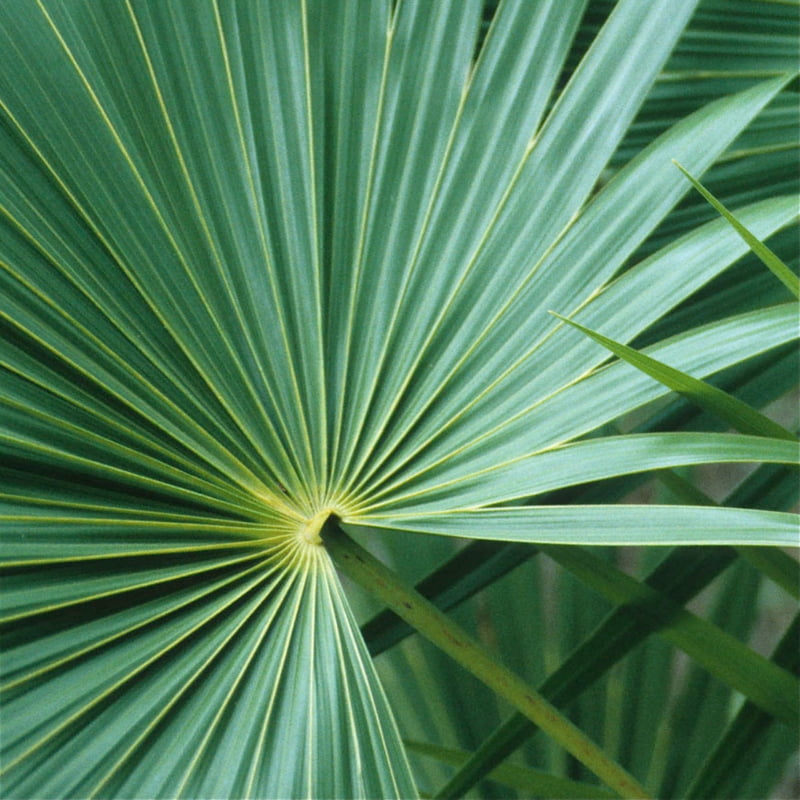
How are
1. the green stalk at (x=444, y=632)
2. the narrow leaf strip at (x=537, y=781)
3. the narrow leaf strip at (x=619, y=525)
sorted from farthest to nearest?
the narrow leaf strip at (x=537, y=781) → the green stalk at (x=444, y=632) → the narrow leaf strip at (x=619, y=525)

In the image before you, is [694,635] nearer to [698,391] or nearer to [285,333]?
[698,391]

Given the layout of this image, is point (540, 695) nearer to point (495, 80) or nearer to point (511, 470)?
point (511, 470)

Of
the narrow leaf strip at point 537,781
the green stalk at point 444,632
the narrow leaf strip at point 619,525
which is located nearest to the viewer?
the narrow leaf strip at point 619,525

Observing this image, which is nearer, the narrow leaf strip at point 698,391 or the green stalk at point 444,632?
the narrow leaf strip at point 698,391

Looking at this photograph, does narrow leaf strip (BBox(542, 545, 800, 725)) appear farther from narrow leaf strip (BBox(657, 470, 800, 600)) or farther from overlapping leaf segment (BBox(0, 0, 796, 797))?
overlapping leaf segment (BBox(0, 0, 796, 797))

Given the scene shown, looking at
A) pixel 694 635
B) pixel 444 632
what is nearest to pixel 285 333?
pixel 444 632

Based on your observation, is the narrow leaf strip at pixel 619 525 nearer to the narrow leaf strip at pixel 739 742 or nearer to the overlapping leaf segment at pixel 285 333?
the overlapping leaf segment at pixel 285 333

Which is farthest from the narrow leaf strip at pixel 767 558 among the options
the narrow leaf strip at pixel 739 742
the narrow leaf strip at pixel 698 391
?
the narrow leaf strip at pixel 698 391
